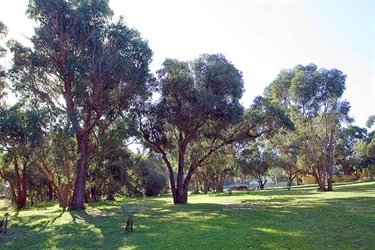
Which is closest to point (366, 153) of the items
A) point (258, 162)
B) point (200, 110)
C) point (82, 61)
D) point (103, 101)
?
point (258, 162)

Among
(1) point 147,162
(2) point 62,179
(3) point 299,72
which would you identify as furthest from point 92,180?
(3) point 299,72

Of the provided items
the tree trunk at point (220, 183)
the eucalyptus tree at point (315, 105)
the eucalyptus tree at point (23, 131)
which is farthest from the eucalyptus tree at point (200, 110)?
the tree trunk at point (220, 183)

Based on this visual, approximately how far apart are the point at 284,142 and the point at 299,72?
895 cm

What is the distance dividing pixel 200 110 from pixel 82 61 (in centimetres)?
900

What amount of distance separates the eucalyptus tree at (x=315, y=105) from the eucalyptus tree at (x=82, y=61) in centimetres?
2083

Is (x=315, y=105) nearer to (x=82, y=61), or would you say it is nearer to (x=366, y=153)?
(x=82, y=61)

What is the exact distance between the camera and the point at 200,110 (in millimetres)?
24531

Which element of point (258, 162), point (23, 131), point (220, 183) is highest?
point (23, 131)

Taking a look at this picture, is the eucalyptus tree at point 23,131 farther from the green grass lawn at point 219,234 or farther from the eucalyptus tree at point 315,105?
the eucalyptus tree at point 315,105

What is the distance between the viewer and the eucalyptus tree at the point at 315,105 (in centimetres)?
3631

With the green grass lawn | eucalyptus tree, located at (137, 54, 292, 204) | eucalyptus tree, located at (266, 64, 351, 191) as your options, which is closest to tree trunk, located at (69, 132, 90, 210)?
eucalyptus tree, located at (137, 54, 292, 204)

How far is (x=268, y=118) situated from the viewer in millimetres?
26172

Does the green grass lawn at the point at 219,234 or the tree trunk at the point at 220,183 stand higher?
the tree trunk at the point at 220,183

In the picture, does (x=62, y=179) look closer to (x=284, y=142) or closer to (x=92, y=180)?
(x=92, y=180)
